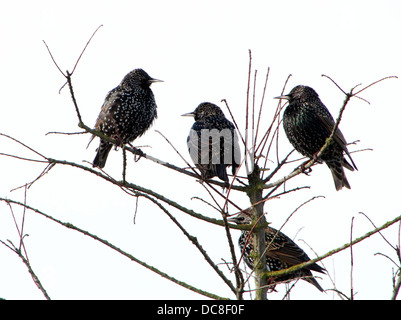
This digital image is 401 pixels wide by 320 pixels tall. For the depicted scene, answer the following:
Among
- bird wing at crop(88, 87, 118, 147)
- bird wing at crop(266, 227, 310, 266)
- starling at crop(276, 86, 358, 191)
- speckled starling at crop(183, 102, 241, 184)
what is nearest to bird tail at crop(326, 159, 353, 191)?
starling at crop(276, 86, 358, 191)

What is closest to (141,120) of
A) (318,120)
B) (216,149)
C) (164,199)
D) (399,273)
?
(216,149)

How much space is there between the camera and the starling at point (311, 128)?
5.74 metres

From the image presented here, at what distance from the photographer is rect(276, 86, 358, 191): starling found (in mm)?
5738

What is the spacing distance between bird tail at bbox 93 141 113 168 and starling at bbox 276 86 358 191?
1957 millimetres

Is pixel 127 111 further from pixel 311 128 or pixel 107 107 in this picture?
pixel 311 128

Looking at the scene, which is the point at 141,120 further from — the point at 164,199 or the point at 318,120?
the point at 164,199

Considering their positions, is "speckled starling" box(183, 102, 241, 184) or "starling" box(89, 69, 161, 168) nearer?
"speckled starling" box(183, 102, 241, 184)

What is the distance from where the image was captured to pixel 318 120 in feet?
19.1

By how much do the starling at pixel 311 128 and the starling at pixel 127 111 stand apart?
1.50m

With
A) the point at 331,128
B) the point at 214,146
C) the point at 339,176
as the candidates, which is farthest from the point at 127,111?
the point at 339,176

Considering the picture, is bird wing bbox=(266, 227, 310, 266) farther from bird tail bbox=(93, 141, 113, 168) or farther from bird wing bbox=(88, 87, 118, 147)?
bird wing bbox=(88, 87, 118, 147)

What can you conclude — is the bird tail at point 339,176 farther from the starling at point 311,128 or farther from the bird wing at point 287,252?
the bird wing at point 287,252

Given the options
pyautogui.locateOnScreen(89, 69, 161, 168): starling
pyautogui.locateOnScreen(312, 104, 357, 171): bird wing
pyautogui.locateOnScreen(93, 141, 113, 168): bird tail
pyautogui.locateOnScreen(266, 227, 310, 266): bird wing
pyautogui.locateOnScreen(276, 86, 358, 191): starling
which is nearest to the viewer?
pyautogui.locateOnScreen(312, 104, 357, 171): bird wing
